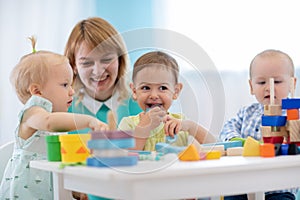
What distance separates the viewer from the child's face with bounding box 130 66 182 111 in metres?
1.10

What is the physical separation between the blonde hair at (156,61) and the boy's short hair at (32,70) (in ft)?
1.62

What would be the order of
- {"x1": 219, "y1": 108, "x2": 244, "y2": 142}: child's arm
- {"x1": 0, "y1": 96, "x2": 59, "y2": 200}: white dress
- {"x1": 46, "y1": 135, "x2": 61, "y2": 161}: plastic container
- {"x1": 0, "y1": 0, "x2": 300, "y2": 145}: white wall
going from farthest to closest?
{"x1": 0, "y1": 0, "x2": 300, "y2": 145}: white wall, {"x1": 219, "y1": 108, "x2": 244, "y2": 142}: child's arm, {"x1": 0, "y1": 96, "x2": 59, "y2": 200}: white dress, {"x1": 46, "y1": 135, "x2": 61, "y2": 161}: plastic container

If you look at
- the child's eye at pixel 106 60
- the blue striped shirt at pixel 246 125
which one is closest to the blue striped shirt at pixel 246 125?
the blue striped shirt at pixel 246 125

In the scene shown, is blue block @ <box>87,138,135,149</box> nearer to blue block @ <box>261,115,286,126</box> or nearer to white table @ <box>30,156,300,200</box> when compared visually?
white table @ <box>30,156,300,200</box>

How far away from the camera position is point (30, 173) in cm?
148

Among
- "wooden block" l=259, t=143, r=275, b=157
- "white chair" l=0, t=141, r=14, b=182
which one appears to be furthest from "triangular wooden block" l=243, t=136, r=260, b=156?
"white chair" l=0, t=141, r=14, b=182

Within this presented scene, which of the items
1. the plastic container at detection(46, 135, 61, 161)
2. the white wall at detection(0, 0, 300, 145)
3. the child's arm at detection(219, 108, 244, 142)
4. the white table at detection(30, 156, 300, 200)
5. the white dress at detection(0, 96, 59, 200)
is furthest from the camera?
the white wall at detection(0, 0, 300, 145)

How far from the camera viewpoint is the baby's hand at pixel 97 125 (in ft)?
3.35

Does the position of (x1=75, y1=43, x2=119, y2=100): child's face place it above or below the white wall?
below

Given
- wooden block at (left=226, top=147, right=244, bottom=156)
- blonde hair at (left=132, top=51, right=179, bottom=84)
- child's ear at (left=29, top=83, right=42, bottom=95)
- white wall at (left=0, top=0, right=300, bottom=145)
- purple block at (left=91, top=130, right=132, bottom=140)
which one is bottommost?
wooden block at (left=226, top=147, right=244, bottom=156)

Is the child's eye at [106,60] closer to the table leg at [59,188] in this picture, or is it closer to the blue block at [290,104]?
the table leg at [59,188]

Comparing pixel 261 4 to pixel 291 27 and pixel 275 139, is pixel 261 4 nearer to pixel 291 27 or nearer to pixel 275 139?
pixel 291 27

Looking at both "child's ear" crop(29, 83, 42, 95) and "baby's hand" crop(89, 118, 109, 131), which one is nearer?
"baby's hand" crop(89, 118, 109, 131)

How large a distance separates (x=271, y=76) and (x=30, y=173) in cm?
71
